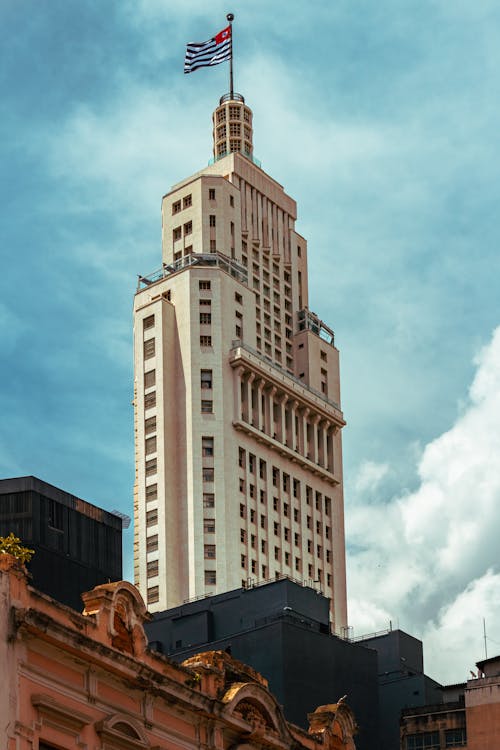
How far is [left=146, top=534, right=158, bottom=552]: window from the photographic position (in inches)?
5492

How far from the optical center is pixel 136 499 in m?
143

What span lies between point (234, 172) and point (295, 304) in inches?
613

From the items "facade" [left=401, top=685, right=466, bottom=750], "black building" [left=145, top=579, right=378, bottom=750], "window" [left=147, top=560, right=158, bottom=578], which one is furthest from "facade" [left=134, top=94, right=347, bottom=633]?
"facade" [left=401, top=685, right=466, bottom=750]

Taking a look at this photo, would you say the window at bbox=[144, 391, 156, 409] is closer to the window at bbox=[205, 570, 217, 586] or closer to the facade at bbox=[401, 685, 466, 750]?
the window at bbox=[205, 570, 217, 586]

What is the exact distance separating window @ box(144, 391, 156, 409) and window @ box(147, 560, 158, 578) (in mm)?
15624

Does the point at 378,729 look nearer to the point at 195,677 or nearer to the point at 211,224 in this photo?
the point at 195,677

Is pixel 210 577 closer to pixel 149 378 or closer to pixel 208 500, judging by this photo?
pixel 208 500

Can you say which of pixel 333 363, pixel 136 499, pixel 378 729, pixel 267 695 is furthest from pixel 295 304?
pixel 267 695

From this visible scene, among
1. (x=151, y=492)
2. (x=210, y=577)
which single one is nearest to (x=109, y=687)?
(x=210, y=577)

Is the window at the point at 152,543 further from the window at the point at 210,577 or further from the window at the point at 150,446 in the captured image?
the window at the point at 150,446

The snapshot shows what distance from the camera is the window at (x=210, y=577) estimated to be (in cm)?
13688

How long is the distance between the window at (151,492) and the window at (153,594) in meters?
8.80

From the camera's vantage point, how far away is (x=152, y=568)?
5458 inches

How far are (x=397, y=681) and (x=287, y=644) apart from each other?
20.1 metres
